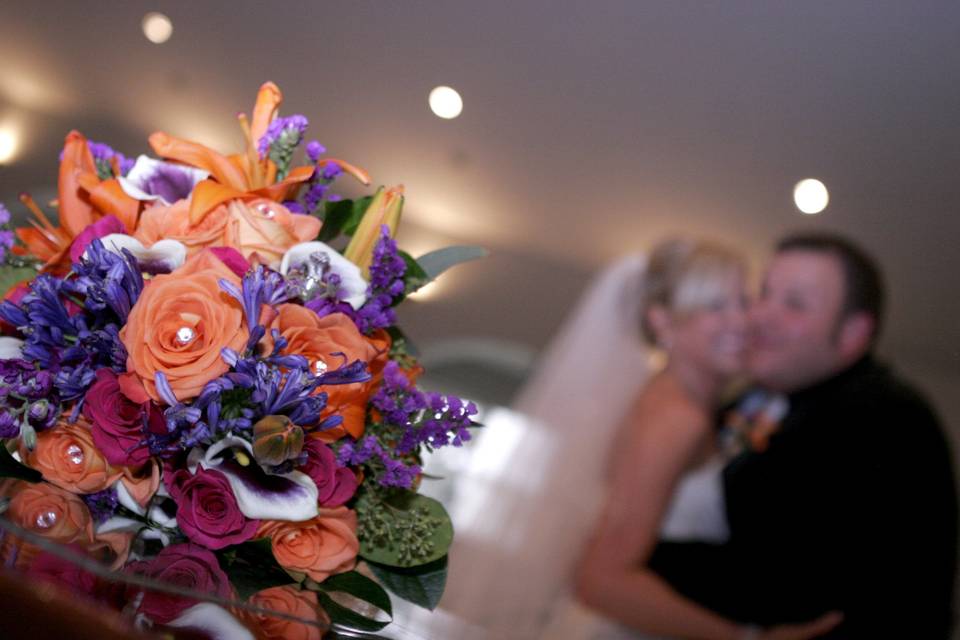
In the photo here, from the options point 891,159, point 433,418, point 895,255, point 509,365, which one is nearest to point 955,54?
point 891,159

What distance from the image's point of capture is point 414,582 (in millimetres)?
614

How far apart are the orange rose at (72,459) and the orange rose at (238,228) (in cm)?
14

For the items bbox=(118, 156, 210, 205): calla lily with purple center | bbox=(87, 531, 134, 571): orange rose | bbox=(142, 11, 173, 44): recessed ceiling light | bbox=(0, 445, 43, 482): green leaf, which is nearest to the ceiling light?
bbox=(142, 11, 173, 44): recessed ceiling light

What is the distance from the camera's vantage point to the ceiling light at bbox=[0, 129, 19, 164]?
1.30 meters

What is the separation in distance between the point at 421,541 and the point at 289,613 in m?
0.14

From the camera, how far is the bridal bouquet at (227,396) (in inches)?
20.2

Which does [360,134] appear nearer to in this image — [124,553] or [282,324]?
[282,324]

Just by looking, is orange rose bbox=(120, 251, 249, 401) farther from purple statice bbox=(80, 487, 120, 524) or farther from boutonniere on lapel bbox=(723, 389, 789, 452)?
boutonniere on lapel bbox=(723, 389, 789, 452)

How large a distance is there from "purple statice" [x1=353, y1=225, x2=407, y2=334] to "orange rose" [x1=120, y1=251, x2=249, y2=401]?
10 cm

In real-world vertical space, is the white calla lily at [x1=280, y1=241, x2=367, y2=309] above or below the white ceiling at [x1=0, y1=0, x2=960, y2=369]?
below

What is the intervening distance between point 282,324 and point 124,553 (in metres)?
0.16

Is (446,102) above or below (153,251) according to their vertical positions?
above

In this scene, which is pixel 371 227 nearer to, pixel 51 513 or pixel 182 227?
pixel 182 227

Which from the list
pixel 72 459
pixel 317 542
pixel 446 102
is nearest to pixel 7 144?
pixel 446 102
